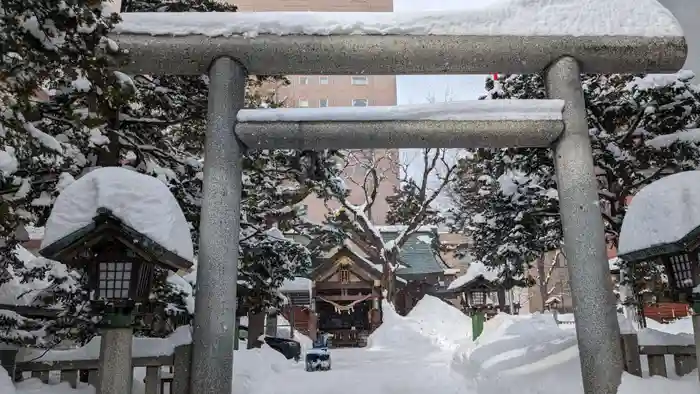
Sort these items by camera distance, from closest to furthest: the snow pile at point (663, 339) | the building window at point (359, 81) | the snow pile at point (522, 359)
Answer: the snow pile at point (663, 339) < the snow pile at point (522, 359) < the building window at point (359, 81)

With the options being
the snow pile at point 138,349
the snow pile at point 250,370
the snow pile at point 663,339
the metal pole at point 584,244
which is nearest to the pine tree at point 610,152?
the metal pole at point 584,244

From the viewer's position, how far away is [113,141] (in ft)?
23.5

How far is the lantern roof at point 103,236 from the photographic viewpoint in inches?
171

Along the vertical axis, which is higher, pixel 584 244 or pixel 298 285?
pixel 298 285

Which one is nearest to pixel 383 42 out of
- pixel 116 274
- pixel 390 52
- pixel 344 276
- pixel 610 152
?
pixel 390 52

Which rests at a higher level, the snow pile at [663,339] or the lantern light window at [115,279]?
the lantern light window at [115,279]

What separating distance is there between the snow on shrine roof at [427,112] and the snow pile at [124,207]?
6.32 feet

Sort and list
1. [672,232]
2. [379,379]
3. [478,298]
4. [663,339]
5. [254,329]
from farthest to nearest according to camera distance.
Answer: [478,298]
[254,329]
[379,379]
[663,339]
[672,232]

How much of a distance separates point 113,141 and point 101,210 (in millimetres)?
3182

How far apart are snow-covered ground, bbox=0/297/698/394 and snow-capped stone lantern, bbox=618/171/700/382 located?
3.29 feet

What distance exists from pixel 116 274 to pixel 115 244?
27 centimetres

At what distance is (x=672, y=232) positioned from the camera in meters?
5.06

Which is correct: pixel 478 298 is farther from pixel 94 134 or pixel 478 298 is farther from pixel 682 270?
pixel 94 134

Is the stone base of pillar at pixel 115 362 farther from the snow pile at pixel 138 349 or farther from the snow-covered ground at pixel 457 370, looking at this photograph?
the snow-covered ground at pixel 457 370
